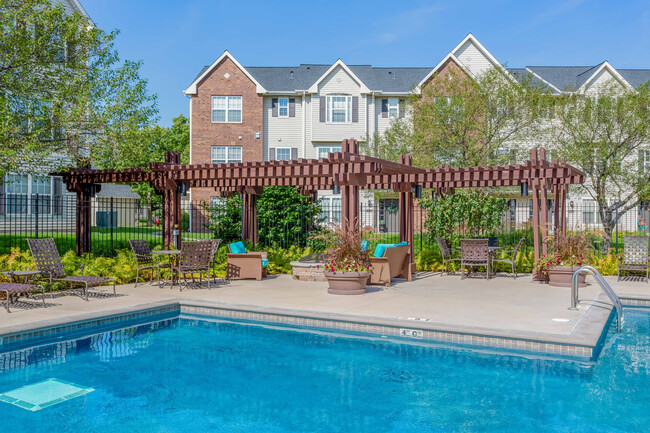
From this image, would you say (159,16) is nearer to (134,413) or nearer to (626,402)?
(134,413)

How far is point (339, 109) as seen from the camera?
30406 mm

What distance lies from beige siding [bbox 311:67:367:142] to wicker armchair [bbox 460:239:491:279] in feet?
58.3

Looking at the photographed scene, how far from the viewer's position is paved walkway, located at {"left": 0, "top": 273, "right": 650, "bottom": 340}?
7324mm

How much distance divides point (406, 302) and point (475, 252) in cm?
460

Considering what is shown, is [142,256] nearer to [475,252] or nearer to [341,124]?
[475,252]

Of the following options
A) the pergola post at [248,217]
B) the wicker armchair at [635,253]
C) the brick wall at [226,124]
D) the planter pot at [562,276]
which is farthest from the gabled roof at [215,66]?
the planter pot at [562,276]

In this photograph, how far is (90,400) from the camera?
17.3 feet

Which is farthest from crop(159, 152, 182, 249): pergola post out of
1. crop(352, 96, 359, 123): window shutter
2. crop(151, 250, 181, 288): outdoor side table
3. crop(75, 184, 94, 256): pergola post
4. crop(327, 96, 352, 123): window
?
crop(352, 96, 359, 123): window shutter

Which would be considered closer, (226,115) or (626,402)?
(626,402)

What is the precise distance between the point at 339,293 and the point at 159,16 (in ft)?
38.9

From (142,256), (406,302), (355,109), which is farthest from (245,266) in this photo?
(355,109)

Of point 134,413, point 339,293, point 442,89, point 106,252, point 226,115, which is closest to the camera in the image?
point 134,413

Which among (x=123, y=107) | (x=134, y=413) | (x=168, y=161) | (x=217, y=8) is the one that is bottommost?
(x=134, y=413)

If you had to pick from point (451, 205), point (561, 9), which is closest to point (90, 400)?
point (451, 205)
